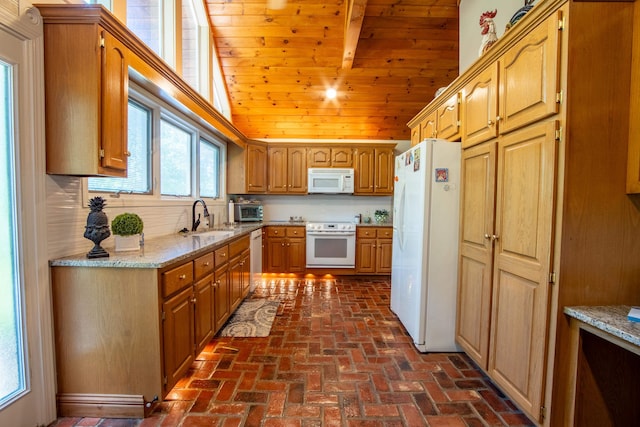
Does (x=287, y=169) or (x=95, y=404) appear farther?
(x=287, y=169)

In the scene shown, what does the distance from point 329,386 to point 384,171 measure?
3.73 meters

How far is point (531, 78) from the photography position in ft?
4.85

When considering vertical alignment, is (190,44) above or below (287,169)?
above

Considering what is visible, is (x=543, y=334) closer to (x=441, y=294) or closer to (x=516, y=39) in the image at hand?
(x=441, y=294)

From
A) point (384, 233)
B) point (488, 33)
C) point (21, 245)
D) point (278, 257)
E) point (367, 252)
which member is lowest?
point (278, 257)

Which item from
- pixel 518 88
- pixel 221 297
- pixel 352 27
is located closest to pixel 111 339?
pixel 221 297

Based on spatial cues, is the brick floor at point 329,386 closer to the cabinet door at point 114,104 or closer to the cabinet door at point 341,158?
the cabinet door at point 114,104

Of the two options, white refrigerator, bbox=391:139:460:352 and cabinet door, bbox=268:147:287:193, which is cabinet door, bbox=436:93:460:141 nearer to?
white refrigerator, bbox=391:139:460:352

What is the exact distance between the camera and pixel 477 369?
7.01 feet

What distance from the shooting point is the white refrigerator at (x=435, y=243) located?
229cm

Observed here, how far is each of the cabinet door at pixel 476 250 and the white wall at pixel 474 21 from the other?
0.97 meters

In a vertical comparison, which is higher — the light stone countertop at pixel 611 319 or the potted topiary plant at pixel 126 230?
the potted topiary plant at pixel 126 230

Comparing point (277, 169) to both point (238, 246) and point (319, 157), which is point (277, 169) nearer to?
point (319, 157)

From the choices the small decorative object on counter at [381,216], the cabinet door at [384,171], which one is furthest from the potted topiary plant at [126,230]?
the small decorative object on counter at [381,216]
